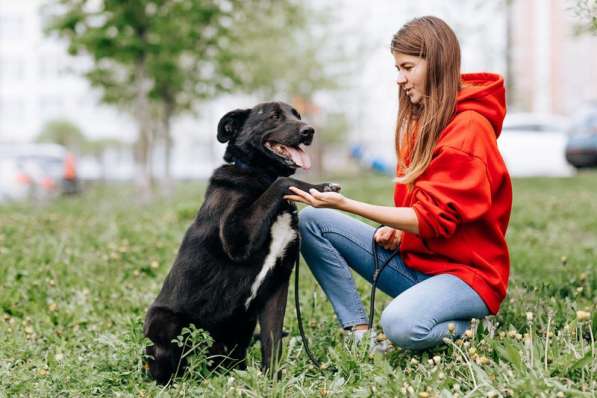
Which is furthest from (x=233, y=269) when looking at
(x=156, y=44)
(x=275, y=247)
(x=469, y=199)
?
(x=156, y=44)

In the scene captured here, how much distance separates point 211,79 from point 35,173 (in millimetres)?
5558

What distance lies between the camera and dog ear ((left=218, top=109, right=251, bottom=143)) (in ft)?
13.0

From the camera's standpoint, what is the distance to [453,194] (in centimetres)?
327

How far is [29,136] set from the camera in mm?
56812

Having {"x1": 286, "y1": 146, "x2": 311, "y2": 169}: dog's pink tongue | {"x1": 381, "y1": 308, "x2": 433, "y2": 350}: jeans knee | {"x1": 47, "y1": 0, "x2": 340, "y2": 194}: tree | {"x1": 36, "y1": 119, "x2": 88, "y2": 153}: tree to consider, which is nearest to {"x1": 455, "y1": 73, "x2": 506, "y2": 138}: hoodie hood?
{"x1": 286, "y1": 146, "x2": 311, "y2": 169}: dog's pink tongue

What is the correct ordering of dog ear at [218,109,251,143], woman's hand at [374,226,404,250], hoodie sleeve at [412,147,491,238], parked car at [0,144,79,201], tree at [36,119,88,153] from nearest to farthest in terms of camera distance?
hoodie sleeve at [412,147,491,238]
woman's hand at [374,226,404,250]
dog ear at [218,109,251,143]
parked car at [0,144,79,201]
tree at [36,119,88,153]

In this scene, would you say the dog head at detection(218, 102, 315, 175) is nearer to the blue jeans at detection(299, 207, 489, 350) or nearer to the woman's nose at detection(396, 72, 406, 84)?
the blue jeans at detection(299, 207, 489, 350)

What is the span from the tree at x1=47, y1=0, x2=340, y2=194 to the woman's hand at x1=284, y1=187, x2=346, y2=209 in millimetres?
11337

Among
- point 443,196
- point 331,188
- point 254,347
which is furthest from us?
point 254,347

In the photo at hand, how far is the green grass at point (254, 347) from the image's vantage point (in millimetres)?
2988

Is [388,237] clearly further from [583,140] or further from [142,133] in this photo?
[583,140]

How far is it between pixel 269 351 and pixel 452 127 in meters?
1.44

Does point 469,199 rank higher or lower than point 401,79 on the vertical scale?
lower

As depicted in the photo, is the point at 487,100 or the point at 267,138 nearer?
the point at 487,100
